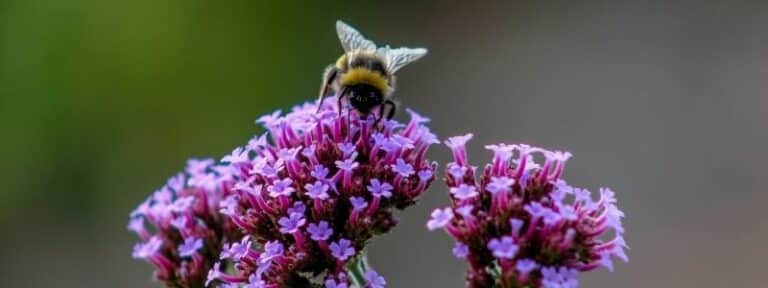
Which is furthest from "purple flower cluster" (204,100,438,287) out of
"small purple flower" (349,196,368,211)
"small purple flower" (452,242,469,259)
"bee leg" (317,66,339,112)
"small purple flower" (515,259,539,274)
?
"small purple flower" (515,259,539,274)

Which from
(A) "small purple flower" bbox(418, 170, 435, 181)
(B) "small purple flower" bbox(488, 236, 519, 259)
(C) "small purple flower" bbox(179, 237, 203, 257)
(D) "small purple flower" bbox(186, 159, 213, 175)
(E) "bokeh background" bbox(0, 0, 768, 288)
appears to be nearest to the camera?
(B) "small purple flower" bbox(488, 236, 519, 259)

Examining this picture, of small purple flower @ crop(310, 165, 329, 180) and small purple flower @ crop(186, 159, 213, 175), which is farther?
small purple flower @ crop(186, 159, 213, 175)

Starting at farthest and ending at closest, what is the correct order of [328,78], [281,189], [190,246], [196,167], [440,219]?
[196,167] → [190,246] → [328,78] → [281,189] → [440,219]

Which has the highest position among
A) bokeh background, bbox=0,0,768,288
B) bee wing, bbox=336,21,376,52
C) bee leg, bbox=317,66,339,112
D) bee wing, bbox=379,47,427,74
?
bokeh background, bbox=0,0,768,288

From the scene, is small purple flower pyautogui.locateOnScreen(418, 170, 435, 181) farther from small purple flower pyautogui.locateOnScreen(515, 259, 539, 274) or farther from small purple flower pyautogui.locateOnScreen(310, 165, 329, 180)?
small purple flower pyautogui.locateOnScreen(515, 259, 539, 274)

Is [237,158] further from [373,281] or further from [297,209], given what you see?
[373,281]

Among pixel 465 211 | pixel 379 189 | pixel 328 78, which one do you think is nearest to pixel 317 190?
pixel 379 189

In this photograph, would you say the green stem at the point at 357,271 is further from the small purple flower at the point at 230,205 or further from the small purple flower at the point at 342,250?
the small purple flower at the point at 230,205
